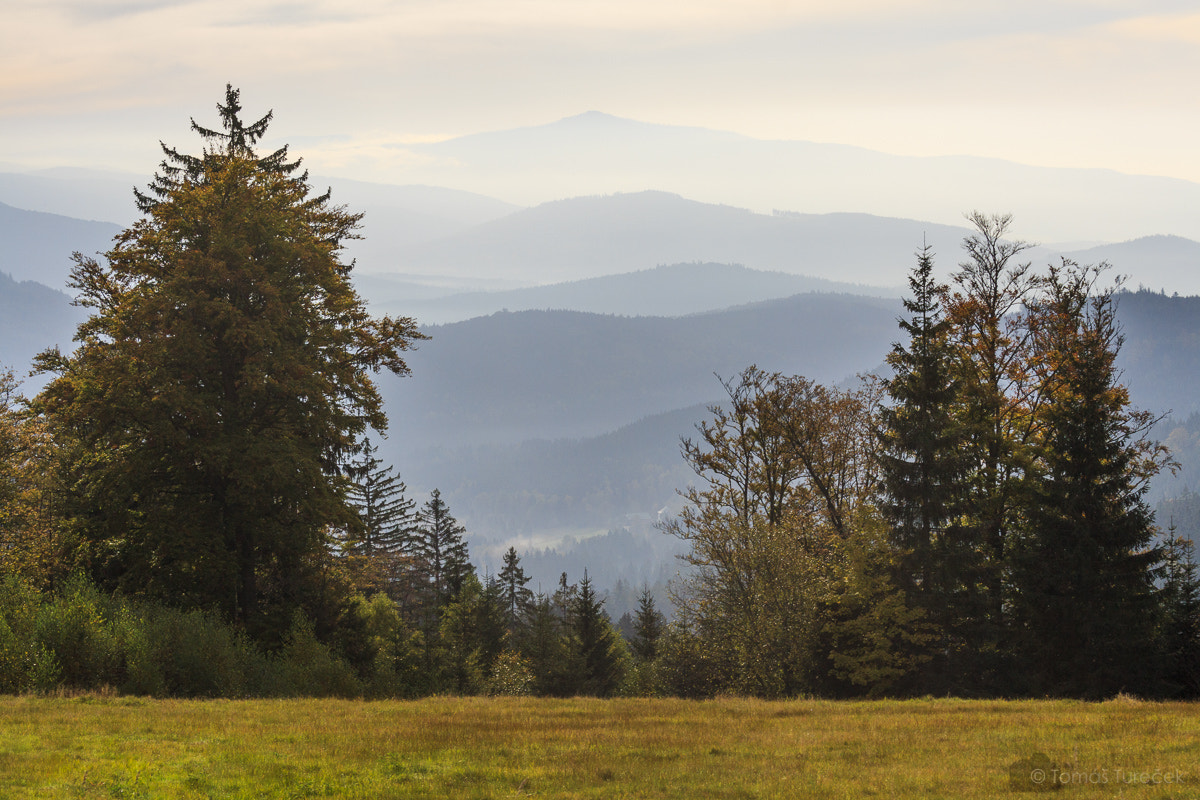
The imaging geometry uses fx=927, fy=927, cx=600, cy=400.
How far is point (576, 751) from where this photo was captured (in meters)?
14.1

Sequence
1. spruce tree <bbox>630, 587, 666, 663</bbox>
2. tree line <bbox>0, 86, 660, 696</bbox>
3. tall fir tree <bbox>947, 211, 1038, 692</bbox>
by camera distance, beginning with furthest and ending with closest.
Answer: spruce tree <bbox>630, 587, 666, 663</bbox>
tall fir tree <bbox>947, 211, 1038, 692</bbox>
tree line <bbox>0, 86, 660, 696</bbox>

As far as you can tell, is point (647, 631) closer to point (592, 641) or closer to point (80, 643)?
point (592, 641)

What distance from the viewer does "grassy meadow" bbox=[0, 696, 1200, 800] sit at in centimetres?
1149

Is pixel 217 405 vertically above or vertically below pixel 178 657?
above

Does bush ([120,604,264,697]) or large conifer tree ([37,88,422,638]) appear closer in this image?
bush ([120,604,264,697])

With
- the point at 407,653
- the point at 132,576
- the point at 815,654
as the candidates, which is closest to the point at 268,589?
the point at 132,576

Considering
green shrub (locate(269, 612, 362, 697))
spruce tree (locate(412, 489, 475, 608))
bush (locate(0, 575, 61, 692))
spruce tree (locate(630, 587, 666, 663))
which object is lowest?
spruce tree (locate(630, 587, 666, 663))

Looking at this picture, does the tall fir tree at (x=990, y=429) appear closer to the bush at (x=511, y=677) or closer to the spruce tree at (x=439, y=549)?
the bush at (x=511, y=677)

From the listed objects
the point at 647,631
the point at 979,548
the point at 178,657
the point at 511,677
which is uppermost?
the point at 979,548

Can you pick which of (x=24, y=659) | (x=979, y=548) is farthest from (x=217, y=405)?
(x=979, y=548)

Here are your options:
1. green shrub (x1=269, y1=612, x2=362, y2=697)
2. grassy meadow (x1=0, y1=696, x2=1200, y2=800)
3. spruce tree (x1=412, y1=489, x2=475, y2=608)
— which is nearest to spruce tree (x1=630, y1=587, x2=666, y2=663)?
spruce tree (x1=412, y1=489, x2=475, y2=608)

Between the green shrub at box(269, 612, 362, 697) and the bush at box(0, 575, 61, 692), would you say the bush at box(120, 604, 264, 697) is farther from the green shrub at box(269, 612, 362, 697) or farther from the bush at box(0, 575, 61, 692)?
the bush at box(0, 575, 61, 692)

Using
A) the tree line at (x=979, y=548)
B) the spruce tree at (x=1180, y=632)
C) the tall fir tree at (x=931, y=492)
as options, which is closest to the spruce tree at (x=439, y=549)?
the tree line at (x=979, y=548)

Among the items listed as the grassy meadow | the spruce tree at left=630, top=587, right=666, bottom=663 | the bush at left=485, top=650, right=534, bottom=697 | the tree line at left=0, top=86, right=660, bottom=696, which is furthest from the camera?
the spruce tree at left=630, top=587, right=666, bottom=663
